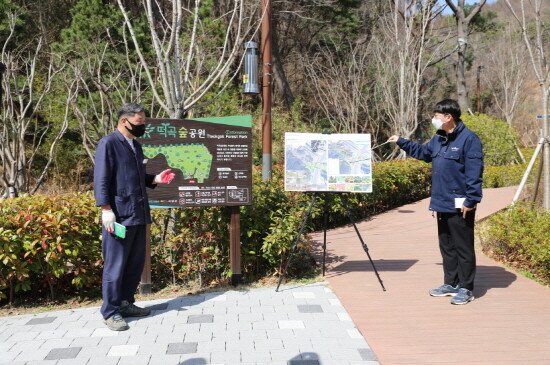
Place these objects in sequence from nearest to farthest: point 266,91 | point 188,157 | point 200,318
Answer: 1. point 200,318
2. point 188,157
3. point 266,91

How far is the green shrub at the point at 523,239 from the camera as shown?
5.67 meters

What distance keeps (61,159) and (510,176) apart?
12760 mm

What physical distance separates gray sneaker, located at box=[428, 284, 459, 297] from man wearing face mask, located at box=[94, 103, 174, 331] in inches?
113

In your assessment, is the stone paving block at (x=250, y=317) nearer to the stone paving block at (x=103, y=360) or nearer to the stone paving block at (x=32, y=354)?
the stone paving block at (x=103, y=360)

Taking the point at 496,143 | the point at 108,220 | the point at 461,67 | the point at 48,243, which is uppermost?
the point at 461,67

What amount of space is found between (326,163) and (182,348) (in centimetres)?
244

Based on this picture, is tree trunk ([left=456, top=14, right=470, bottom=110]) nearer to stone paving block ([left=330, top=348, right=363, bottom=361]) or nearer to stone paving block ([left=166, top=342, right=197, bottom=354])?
stone paving block ([left=330, top=348, right=363, bottom=361])

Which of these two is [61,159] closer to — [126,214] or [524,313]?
[126,214]

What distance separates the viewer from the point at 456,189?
4.87 metres

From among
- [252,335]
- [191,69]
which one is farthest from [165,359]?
[191,69]

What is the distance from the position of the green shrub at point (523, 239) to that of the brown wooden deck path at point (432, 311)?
0.72ft

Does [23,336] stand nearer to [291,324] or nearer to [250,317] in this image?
[250,317]

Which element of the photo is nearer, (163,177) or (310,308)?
(163,177)

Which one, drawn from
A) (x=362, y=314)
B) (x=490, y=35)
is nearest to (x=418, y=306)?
(x=362, y=314)
